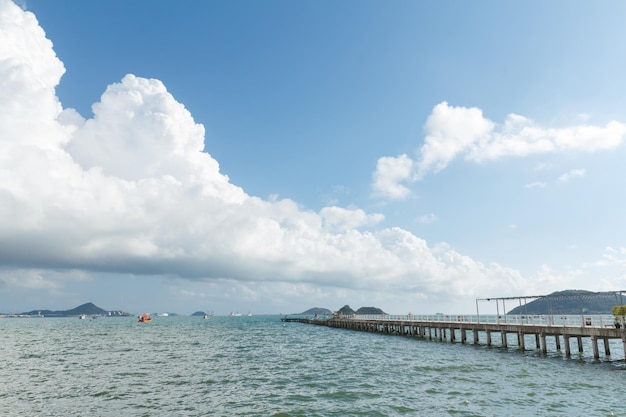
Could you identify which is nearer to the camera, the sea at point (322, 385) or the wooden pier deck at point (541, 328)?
the sea at point (322, 385)

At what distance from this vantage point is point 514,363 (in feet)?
115

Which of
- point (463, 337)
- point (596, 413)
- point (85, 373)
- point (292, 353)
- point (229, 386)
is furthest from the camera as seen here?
point (463, 337)

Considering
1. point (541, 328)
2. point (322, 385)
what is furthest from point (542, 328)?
point (322, 385)

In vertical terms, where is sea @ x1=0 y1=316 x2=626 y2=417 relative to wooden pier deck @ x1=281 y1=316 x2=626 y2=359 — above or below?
below

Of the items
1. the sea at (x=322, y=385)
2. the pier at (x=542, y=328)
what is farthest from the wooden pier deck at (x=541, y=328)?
the sea at (x=322, y=385)

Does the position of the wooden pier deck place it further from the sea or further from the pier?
the sea

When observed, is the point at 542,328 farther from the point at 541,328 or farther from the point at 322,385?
the point at 322,385

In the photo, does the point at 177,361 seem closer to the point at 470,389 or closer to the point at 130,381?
the point at 130,381

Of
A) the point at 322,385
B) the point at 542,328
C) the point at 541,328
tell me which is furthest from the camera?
the point at 541,328

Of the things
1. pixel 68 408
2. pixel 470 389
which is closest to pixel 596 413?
pixel 470 389

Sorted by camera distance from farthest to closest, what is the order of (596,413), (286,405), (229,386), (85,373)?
1. (85,373)
2. (229,386)
3. (286,405)
4. (596,413)

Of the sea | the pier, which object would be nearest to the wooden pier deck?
the pier

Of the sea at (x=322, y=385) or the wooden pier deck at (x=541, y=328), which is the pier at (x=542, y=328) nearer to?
the wooden pier deck at (x=541, y=328)

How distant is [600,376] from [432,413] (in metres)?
16.5
